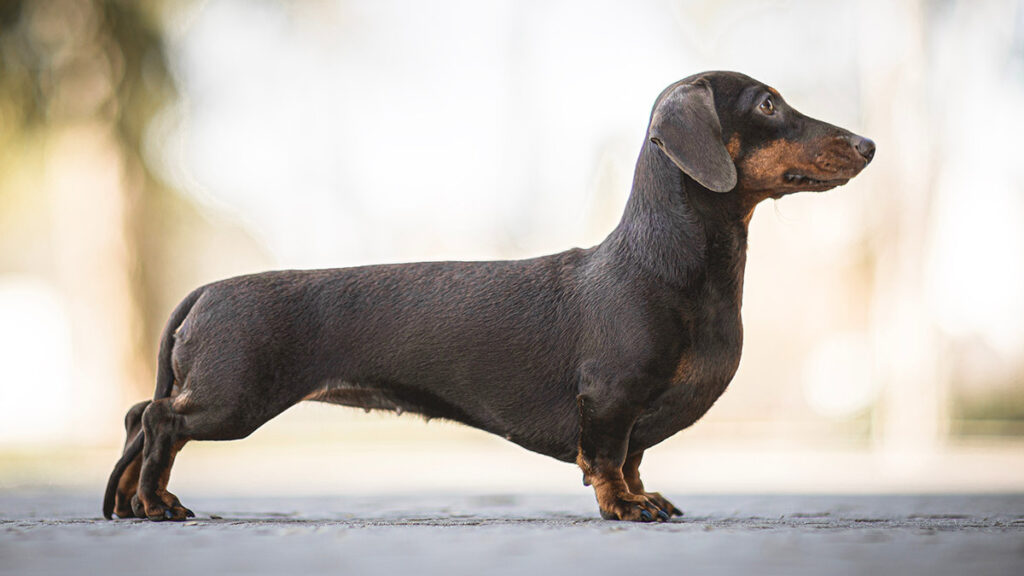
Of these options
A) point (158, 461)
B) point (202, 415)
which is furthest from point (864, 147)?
point (158, 461)

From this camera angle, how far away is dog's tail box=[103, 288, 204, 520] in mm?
2668

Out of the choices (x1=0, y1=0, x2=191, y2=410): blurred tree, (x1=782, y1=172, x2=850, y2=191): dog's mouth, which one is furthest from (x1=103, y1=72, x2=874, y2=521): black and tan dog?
(x1=0, y1=0, x2=191, y2=410): blurred tree

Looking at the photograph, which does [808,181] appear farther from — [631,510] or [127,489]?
[127,489]

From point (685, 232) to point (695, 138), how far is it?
0.25m

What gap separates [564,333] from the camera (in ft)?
8.64

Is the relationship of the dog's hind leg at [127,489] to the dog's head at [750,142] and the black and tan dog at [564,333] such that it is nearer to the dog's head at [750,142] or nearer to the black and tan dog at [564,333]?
the black and tan dog at [564,333]

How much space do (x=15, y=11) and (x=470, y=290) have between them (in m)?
6.56

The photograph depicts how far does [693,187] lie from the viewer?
2.61 meters

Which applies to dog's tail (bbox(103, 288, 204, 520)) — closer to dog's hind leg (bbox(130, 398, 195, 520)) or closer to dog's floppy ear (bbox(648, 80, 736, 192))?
dog's hind leg (bbox(130, 398, 195, 520))

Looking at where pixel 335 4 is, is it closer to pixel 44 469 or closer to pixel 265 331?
pixel 44 469

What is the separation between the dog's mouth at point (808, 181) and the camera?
253 cm

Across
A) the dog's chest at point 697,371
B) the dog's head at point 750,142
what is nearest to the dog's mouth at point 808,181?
the dog's head at point 750,142

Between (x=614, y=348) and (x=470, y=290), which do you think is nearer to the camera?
(x=614, y=348)

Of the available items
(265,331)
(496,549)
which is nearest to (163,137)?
(265,331)
